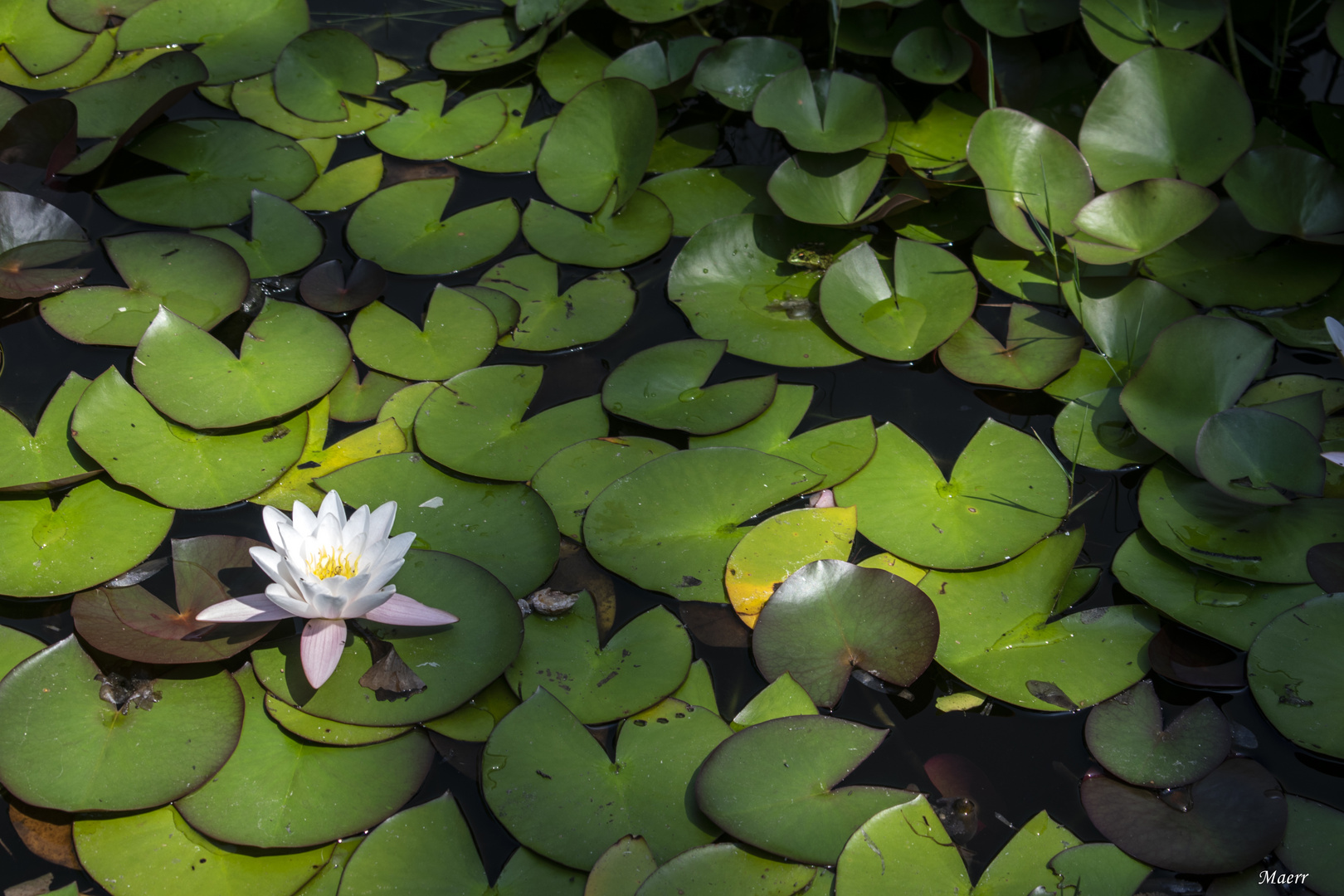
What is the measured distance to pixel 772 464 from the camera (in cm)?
205

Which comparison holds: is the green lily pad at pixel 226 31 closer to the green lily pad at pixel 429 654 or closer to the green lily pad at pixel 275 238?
the green lily pad at pixel 275 238

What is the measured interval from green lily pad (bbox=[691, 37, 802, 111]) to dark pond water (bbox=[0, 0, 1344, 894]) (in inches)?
4.5

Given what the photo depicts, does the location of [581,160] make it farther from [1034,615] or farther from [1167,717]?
[1167,717]

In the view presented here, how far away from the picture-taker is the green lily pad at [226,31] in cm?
299

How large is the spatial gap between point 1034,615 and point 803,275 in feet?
3.90

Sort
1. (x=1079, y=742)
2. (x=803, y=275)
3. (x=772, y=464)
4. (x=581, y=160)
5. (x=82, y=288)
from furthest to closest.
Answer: (x=581, y=160) → (x=803, y=275) → (x=82, y=288) → (x=772, y=464) → (x=1079, y=742)


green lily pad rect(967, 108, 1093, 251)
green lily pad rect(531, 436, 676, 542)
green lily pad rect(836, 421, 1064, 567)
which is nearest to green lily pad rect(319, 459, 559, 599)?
green lily pad rect(531, 436, 676, 542)

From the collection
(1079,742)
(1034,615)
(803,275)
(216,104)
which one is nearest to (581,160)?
(803,275)

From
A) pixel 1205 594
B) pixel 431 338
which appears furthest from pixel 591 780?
pixel 1205 594

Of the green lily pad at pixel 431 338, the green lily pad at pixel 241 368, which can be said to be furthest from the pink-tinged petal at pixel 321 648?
the green lily pad at pixel 431 338

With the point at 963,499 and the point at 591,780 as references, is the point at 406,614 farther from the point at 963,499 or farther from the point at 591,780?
the point at 963,499

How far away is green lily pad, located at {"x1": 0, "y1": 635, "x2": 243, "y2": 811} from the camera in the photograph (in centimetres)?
154

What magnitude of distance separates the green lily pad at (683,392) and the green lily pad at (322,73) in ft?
4.94

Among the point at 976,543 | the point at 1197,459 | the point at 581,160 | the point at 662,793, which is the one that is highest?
the point at 581,160
